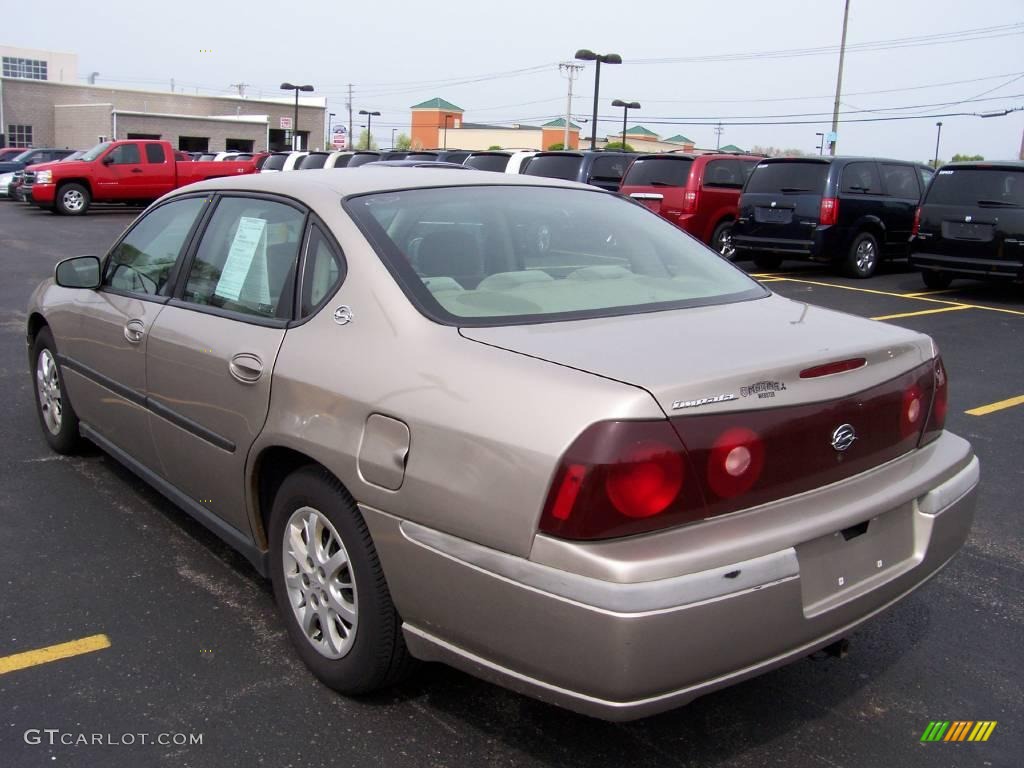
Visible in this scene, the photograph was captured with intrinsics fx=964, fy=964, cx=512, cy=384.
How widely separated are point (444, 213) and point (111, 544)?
2.05 metres

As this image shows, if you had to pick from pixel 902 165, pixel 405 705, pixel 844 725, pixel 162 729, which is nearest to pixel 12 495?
pixel 162 729

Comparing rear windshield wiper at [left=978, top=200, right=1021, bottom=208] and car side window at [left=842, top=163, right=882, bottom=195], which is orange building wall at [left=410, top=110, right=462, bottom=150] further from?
rear windshield wiper at [left=978, top=200, right=1021, bottom=208]

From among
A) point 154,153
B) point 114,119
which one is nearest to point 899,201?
point 154,153

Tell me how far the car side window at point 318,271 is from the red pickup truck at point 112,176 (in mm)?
23531

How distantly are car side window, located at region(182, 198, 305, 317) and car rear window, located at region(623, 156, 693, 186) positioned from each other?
12.1 meters

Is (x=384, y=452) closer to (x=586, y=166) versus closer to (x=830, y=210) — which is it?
(x=830, y=210)

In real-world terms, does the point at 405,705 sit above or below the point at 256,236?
below

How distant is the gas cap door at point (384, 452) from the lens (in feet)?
8.23

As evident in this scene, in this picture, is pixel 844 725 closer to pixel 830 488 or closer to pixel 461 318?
pixel 830 488

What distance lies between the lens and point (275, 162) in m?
25.5

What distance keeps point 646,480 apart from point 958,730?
1.43 meters

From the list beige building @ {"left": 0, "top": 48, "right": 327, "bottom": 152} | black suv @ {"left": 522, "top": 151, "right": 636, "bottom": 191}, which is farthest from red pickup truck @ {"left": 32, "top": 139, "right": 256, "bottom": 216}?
beige building @ {"left": 0, "top": 48, "right": 327, "bottom": 152}

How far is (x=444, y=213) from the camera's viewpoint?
328cm

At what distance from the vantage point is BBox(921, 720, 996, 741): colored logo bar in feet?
9.22
